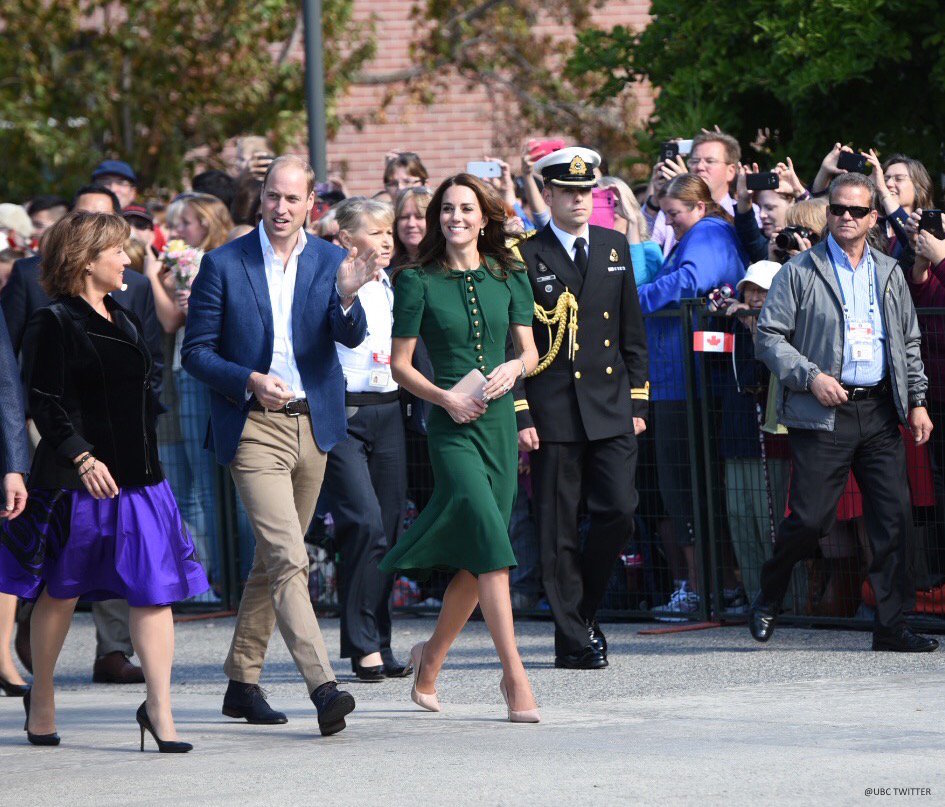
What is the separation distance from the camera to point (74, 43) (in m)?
19.6

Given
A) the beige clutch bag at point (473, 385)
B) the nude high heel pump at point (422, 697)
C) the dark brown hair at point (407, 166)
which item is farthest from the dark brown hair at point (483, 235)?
the dark brown hair at point (407, 166)

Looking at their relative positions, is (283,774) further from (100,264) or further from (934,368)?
(934,368)

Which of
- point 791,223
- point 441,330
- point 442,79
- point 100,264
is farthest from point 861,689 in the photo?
point 442,79

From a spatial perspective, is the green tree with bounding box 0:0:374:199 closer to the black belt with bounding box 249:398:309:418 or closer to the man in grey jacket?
the man in grey jacket

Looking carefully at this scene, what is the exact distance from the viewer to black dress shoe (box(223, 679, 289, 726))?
781cm

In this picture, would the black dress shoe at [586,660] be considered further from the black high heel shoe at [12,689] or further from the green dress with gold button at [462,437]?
the black high heel shoe at [12,689]

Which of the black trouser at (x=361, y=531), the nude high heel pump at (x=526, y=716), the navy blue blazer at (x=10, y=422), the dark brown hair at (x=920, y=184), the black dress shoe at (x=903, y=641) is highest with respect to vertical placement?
the dark brown hair at (x=920, y=184)

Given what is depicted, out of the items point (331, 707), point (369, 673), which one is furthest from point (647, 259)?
point (331, 707)

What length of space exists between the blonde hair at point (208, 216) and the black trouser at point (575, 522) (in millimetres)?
3163

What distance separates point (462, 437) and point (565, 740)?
Answer: 1.36 m

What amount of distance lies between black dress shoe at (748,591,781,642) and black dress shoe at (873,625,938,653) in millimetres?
513

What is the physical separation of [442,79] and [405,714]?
50.1 ft

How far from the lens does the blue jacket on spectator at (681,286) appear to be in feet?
34.2

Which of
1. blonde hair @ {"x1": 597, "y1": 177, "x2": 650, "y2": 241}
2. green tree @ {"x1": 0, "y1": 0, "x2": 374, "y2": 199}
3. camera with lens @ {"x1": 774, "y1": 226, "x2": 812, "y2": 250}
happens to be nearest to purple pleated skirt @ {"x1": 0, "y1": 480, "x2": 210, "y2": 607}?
camera with lens @ {"x1": 774, "y1": 226, "x2": 812, "y2": 250}
